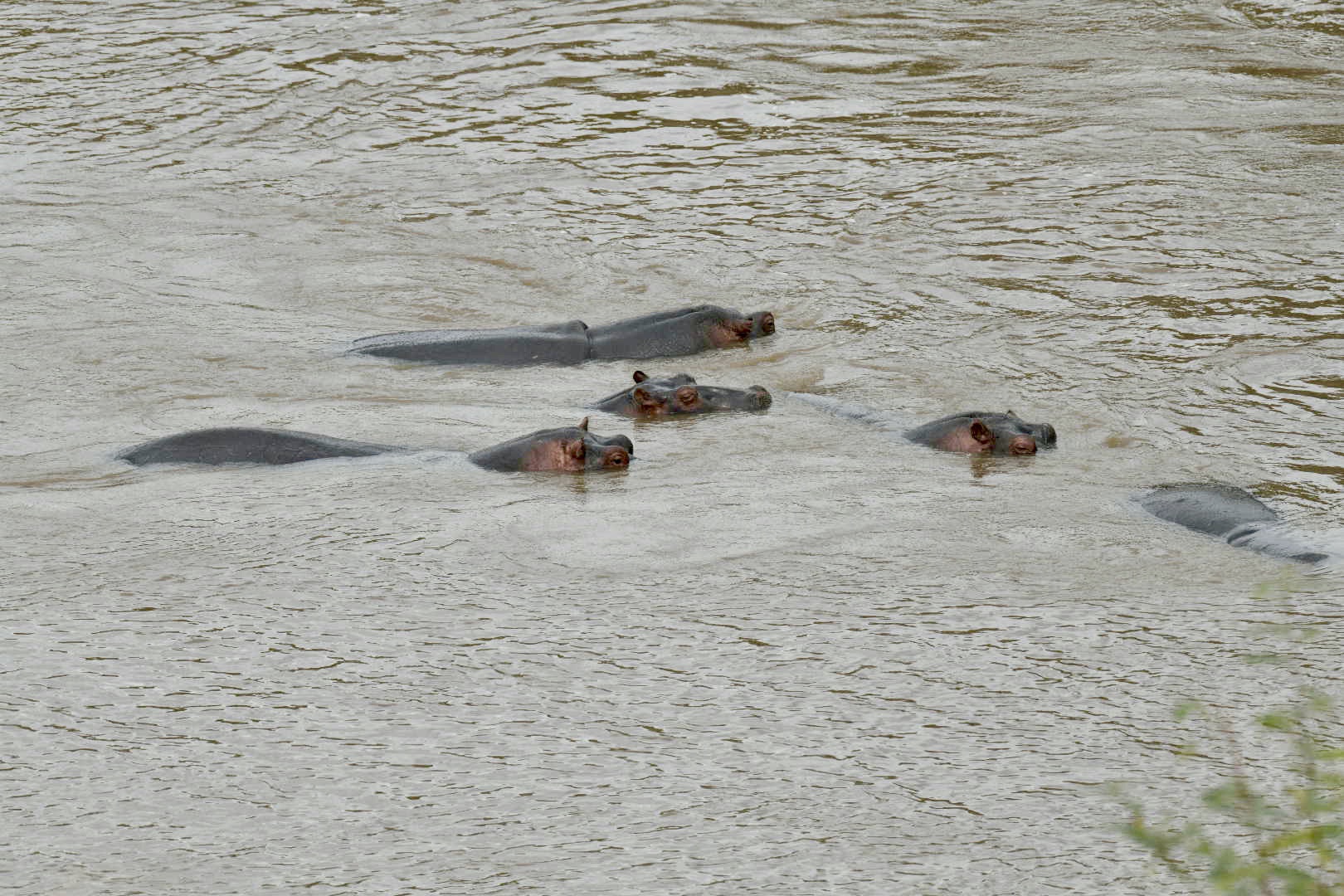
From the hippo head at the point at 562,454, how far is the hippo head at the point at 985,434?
3.90ft

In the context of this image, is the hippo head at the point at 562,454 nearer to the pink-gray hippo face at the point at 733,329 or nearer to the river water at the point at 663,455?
the river water at the point at 663,455

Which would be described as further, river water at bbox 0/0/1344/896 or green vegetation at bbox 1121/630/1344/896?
river water at bbox 0/0/1344/896

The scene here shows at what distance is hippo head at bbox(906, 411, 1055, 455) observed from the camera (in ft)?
23.1

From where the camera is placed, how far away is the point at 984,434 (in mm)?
7043

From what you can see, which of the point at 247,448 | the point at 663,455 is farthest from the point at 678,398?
the point at 247,448

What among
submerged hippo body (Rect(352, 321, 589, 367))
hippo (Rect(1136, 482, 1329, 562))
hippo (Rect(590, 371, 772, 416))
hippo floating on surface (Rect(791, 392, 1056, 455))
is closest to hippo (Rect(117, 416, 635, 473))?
hippo (Rect(590, 371, 772, 416))

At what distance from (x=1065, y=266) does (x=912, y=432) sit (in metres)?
2.98

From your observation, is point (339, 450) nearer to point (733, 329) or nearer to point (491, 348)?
point (491, 348)

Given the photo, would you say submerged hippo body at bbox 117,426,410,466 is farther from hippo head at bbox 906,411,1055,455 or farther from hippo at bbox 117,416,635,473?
hippo head at bbox 906,411,1055,455

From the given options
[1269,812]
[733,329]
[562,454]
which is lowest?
[733,329]

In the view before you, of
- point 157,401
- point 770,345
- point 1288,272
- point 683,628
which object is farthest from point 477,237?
point 683,628

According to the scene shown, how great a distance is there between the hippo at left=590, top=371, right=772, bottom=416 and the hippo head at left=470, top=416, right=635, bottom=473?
820mm

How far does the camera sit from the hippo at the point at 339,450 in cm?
687

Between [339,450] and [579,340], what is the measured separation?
6.66 ft
